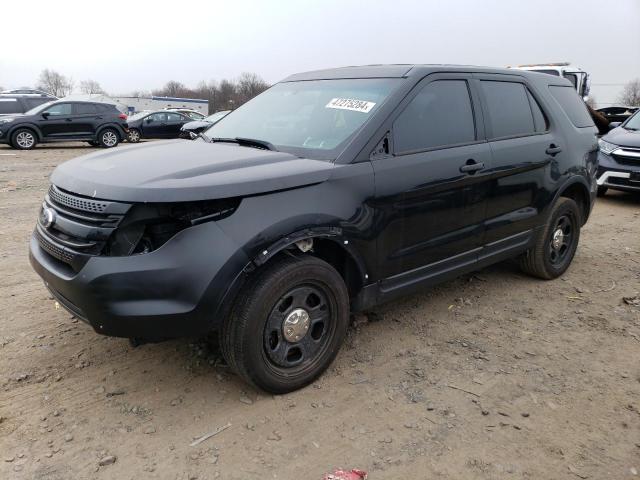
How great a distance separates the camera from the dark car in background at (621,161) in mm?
8422

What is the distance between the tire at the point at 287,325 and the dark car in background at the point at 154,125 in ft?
61.6

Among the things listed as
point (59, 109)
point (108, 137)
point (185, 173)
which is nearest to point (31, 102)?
point (59, 109)

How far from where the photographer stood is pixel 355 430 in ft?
8.74

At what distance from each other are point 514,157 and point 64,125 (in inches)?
619

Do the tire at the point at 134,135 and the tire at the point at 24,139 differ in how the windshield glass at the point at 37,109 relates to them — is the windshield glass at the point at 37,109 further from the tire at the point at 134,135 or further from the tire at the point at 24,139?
the tire at the point at 134,135

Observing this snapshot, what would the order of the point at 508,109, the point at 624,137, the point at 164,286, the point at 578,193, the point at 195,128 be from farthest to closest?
the point at 624,137 < the point at 195,128 < the point at 578,193 < the point at 508,109 < the point at 164,286

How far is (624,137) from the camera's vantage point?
8750 millimetres

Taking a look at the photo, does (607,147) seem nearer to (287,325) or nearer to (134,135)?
(287,325)

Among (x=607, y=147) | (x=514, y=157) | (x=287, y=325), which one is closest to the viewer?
(x=287, y=325)

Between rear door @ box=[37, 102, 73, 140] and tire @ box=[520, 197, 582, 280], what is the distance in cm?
1552

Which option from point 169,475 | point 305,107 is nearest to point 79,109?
point 305,107

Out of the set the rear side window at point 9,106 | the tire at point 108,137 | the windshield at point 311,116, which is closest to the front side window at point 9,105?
the rear side window at point 9,106

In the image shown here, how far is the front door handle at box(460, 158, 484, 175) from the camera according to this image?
3.56 metres

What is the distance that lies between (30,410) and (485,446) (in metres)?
2.39
